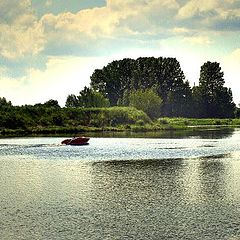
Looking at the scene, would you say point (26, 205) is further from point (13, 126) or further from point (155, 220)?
point (13, 126)

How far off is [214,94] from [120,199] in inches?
6494

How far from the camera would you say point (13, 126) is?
392ft

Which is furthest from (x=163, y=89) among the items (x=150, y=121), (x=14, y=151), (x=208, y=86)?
(x=14, y=151)

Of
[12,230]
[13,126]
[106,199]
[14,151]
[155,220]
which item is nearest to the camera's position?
[12,230]

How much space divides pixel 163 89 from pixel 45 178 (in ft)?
519

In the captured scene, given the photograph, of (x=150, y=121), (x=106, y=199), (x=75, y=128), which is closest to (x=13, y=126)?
(x=75, y=128)

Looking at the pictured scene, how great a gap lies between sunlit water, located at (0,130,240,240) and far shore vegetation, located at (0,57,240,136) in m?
72.5

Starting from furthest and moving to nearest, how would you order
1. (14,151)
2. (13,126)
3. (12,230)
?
(13,126) < (14,151) < (12,230)

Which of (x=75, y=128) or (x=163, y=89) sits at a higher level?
(x=163, y=89)

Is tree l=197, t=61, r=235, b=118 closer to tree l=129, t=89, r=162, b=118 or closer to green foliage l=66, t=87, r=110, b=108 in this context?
tree l=129, t=89, r=162, b=118

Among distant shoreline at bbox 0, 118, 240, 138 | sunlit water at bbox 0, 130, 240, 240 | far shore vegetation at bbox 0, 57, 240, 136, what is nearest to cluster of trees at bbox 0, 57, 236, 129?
far shore vegetation at bbox 0, 57, 240, 136

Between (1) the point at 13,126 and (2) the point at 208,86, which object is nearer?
(1) the point at 13,126

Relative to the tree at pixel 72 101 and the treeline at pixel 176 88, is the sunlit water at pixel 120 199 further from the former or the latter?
the treeline at pixel 176 88

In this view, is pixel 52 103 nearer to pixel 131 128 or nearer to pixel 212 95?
pixel 131 128
